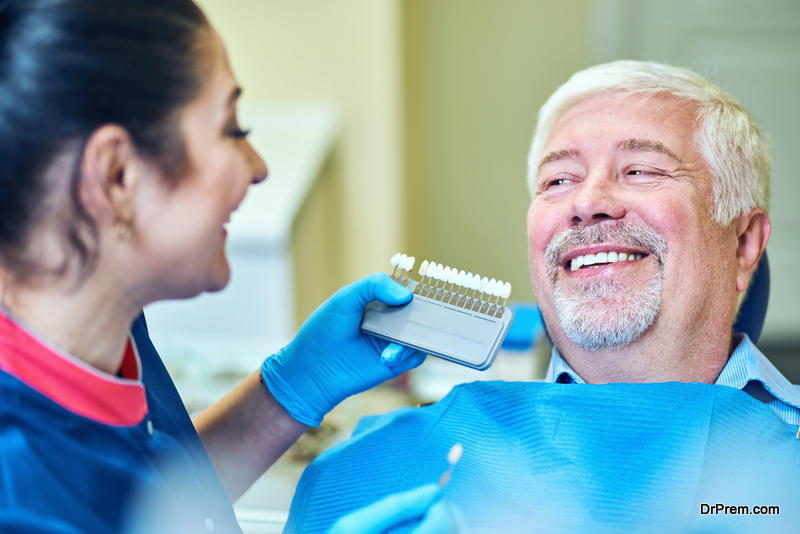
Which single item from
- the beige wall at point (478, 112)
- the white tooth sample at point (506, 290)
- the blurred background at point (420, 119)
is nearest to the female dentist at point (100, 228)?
the white tooth sample at point (506, 290)

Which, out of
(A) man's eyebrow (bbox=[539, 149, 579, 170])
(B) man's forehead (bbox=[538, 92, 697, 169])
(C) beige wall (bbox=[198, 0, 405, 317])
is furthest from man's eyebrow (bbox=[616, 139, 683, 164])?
(C) beige wall (bbox=[198, 0, 405, 317])

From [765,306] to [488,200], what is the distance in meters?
2.00

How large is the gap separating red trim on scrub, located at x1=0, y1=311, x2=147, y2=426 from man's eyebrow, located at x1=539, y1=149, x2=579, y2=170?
888 millimetres

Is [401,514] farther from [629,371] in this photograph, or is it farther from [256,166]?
[629,371]

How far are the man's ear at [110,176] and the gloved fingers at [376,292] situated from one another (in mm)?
446

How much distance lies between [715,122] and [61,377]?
45.5 inches

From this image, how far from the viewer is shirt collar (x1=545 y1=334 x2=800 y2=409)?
43.0 inches

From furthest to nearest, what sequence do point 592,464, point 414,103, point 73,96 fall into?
point 414,103, point 592,464, point 73,96

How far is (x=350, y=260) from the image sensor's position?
300cm

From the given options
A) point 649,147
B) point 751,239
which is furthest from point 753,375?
point 649,147

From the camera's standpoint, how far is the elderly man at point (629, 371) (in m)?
0.96

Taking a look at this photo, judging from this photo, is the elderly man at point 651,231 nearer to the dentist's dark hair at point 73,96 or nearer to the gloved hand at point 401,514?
the gloved hand at point 401,514

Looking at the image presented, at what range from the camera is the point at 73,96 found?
0.65 meters

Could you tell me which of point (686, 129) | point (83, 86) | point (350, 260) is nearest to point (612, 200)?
point (686, 129)
